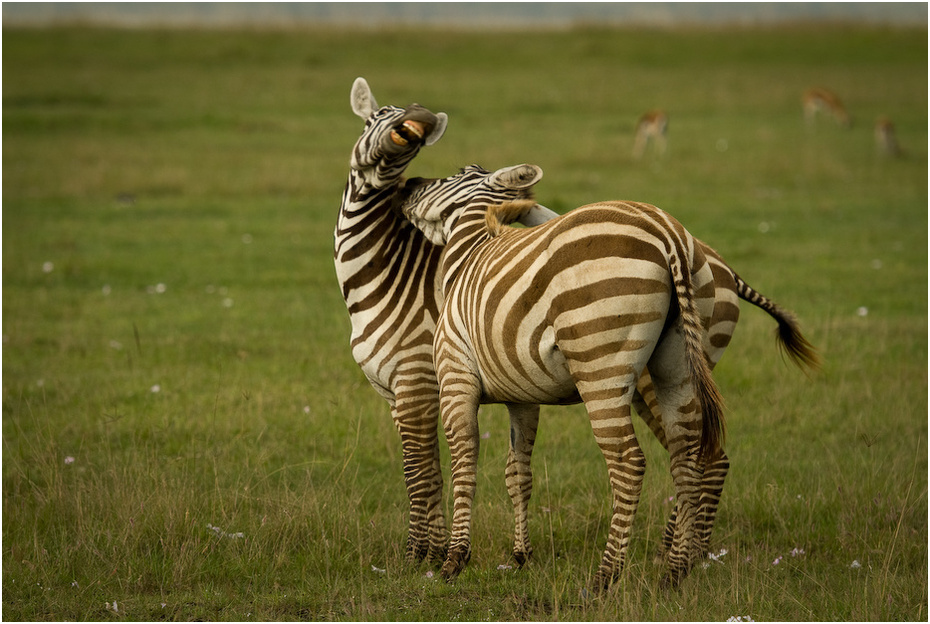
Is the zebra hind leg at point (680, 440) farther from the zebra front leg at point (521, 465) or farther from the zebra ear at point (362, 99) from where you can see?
the zebra ear at point (362, 99)

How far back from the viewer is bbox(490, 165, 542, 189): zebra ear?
537 centimetres

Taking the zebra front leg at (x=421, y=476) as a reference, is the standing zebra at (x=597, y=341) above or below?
above

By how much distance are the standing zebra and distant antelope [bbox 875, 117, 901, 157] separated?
22.7 meters

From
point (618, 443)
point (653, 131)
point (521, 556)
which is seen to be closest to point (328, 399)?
point (521, 556)

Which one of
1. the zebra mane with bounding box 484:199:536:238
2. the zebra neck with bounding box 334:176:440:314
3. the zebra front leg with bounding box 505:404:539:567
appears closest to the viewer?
the zebra mane with bounding box 484:199:536:238

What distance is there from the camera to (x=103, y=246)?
15.0m

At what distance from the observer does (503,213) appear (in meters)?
5.21

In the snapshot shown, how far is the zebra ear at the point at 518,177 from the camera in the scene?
5371 mm

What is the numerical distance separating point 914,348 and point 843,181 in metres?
12.5

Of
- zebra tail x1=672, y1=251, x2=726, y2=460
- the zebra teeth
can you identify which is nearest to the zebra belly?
zebra tail x1=672, y1=251, x2=726, y2=460

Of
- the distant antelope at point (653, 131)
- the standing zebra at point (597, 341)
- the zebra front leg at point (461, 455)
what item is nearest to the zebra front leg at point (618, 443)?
the standing zebra at point (597, 341)

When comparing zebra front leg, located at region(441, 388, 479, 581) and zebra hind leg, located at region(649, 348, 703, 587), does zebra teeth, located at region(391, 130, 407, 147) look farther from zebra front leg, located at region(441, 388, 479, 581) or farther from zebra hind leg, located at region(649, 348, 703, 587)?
zebra hind leg, located at region(649, 348, 703, 587)

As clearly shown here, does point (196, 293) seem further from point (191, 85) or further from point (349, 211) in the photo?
point (191, 85)

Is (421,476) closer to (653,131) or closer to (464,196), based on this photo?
(464,196)
